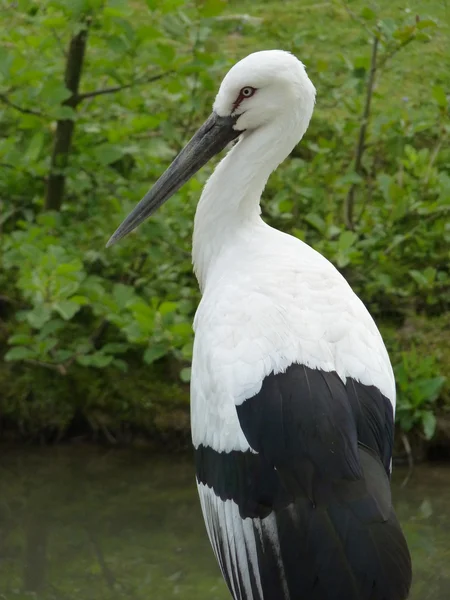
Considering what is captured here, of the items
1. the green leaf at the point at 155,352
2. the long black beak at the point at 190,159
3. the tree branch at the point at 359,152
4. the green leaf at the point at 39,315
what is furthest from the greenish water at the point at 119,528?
the tree branch at the point at 359,152

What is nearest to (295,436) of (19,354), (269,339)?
(269,339)

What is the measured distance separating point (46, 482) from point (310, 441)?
7.34 feet

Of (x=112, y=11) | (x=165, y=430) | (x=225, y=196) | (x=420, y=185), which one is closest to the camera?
(x=225, y=196)

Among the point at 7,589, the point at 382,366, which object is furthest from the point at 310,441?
the point at 7,589

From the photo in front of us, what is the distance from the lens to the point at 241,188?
439 centimetres

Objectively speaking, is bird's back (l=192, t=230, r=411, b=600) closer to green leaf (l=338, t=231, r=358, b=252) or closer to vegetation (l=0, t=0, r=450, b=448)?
vegetation (l=0, t=0, r=450, b=448)

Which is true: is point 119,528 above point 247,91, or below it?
below

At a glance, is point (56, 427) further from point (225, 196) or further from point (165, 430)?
point (225, 196)

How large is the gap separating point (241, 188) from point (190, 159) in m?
0.26

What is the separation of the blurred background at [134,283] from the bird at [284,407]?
43.0 inches

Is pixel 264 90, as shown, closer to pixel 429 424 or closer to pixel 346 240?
pixel 346 240

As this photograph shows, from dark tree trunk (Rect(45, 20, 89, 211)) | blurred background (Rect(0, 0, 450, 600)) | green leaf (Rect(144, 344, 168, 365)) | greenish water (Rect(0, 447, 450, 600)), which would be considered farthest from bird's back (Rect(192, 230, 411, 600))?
dark tree trunk (Rect(45, 20, 89, 211))

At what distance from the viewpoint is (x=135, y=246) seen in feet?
19.7

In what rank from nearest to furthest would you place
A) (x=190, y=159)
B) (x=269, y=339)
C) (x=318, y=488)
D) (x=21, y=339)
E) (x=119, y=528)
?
(x=318, y=488), (x=269, y=339), (x=190, y=159), (x=119, y=528), (x=21, y=339)
